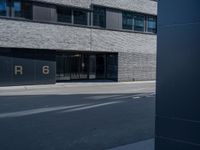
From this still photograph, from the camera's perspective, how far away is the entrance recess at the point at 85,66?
2752cm

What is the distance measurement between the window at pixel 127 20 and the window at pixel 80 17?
4875 mm

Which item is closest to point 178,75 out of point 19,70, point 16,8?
point 19,70

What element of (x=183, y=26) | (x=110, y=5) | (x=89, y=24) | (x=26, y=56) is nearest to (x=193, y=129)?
(x=183, y=26)

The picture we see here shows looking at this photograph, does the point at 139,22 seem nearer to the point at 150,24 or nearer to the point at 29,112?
the point at 150,24

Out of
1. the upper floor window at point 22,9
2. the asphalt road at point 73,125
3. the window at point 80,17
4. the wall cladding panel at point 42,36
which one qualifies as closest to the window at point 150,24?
the window at point 80,17

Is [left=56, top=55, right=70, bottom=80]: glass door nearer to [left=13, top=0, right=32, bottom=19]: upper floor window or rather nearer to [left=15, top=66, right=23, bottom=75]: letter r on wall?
[left=15, top=66, right=23, bottom=75]: letter r on wall

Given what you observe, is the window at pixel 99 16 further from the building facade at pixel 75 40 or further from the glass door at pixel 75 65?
the glass door at pixel 75 65

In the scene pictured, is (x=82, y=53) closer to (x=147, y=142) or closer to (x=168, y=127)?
(x=147, y=142)


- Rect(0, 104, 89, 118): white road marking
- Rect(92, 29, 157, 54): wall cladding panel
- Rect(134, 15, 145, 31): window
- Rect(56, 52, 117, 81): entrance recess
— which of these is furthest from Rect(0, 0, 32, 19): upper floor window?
Rect(0, 104, 89, 118): white road marking

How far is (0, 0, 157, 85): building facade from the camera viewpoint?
21797mm

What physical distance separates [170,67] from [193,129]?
86 centimetres

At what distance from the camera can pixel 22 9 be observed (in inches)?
880

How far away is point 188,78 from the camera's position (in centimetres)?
375

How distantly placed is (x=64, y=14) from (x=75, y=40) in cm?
238
